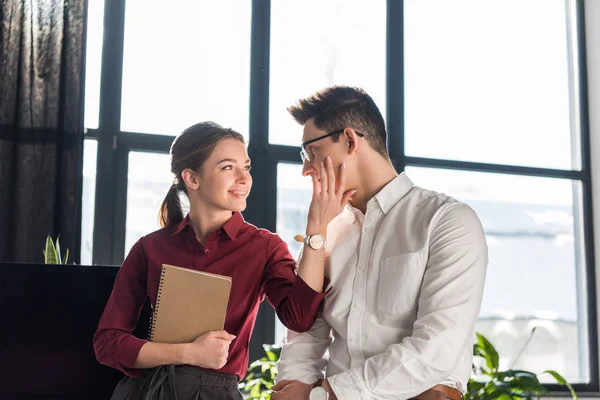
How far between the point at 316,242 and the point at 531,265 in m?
2.99

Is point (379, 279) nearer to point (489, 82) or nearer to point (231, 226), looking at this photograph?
point (231, 226)

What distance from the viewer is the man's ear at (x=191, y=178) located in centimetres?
198

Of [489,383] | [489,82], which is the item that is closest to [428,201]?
[489,383]

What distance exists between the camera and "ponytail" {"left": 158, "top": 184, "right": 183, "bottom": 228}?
6.80 ft

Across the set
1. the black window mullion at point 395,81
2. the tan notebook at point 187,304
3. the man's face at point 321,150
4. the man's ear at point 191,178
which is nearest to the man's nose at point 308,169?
the man's face at point 321,150

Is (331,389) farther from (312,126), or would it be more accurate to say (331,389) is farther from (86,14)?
(86,14)

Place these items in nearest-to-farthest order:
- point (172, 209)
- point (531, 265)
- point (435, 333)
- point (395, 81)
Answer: point (435, 333)
point (172, 209)
point (395, 81)
point (531, 265)

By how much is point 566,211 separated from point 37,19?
3501 millimetres

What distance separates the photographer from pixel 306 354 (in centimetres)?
184

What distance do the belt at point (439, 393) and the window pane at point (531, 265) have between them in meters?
2.58

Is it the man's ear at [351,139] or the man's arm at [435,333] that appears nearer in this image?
the man's arm at [435,333]

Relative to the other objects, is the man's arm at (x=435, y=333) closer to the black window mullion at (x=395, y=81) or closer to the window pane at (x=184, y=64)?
the window pane at (x=184, y=64)

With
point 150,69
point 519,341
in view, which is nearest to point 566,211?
point 519,341

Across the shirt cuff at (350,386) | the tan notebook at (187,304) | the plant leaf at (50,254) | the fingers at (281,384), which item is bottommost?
the fingers at (281,384)
